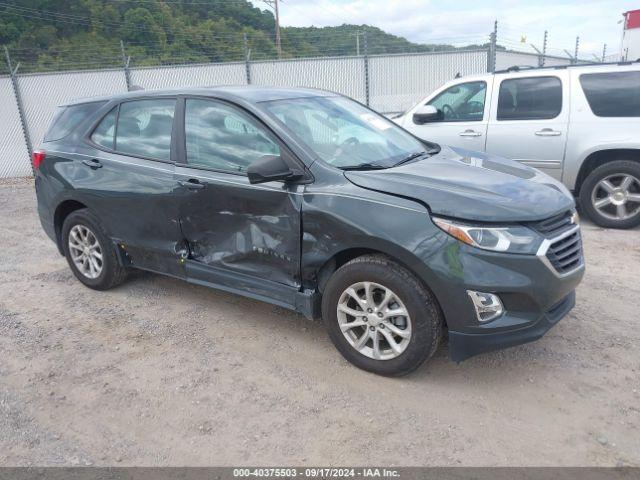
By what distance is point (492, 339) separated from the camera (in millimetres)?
2984

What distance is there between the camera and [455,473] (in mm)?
2559

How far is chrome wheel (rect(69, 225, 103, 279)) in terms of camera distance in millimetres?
4773

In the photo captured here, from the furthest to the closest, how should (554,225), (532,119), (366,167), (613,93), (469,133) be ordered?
(469,133), (532,119), (613,93), (366,167), (554,225)

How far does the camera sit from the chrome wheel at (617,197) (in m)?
6.07

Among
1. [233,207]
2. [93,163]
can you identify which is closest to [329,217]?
[233,207]

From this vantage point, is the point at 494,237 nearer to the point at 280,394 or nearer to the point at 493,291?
the point at 493,291

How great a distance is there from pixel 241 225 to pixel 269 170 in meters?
0.57

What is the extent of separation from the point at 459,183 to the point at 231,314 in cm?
211

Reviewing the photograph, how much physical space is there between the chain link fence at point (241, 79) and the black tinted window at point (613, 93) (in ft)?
19.3

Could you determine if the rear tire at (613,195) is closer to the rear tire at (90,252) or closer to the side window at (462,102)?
the side window at (462,102)

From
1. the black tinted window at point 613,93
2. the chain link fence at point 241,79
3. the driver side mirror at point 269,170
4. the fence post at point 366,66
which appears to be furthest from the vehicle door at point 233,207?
the fence post at point 366,66

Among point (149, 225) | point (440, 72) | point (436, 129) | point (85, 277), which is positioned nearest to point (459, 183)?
point (149, 225)

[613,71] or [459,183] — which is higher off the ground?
[613,71]

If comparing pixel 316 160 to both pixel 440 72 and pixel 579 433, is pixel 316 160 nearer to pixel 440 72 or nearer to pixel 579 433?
pixel 579 433
